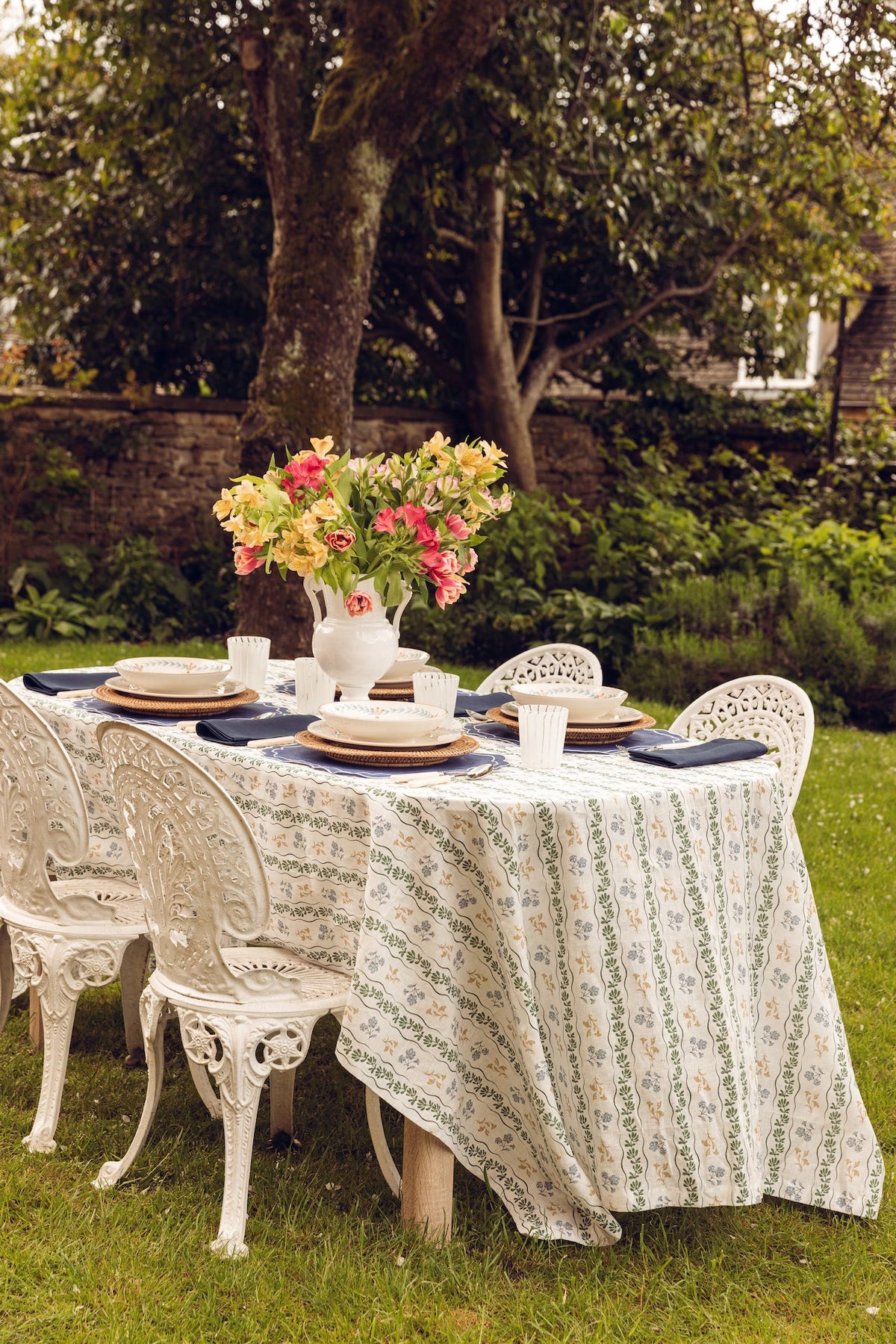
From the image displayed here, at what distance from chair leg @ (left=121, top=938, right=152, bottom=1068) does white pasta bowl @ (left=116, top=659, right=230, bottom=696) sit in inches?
28.0

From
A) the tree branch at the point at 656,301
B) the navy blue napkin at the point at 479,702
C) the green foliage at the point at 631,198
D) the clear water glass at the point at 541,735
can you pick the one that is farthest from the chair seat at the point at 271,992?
the tree branch at the point at 656,301

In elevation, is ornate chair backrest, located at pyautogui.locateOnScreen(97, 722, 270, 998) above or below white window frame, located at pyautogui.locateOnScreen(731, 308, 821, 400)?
below

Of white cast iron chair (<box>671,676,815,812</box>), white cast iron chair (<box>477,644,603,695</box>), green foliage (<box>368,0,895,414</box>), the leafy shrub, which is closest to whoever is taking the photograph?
white cast iron chair (<box>671,676,815,812</box>)

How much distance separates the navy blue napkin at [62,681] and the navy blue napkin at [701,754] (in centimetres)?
166

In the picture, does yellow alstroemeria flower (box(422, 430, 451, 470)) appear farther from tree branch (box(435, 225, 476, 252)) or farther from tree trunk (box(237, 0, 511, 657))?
tree branch (box(435, 225, 476, 252))

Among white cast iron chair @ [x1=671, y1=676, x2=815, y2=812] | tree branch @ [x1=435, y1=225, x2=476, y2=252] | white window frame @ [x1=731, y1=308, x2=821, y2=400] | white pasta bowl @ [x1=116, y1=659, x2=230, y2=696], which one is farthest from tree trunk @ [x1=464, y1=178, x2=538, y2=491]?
white pasta bowl @ [x1=116, y1=659, x2=230, y2=696]

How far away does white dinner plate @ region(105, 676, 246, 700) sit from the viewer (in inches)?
140

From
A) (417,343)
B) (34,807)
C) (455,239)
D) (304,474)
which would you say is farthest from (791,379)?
(34,807)

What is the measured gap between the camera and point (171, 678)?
3600mm

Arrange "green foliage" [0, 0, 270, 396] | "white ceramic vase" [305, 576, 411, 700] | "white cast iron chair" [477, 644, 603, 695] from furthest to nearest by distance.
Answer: "green foliage" [0, 0, 270, 396] → "white cast iron chair" [477, 644, 603, 695] → "white ceramic vase" [305, 576, 411, 700]

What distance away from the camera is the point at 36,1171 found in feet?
9.93

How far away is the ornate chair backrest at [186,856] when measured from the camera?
2654mm

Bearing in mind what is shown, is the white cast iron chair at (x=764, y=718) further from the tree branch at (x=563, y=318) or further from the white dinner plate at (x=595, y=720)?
the tree branch at (x=563, y=318)

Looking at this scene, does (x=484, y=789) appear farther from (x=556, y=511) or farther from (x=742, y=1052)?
(x=556, y=511)
